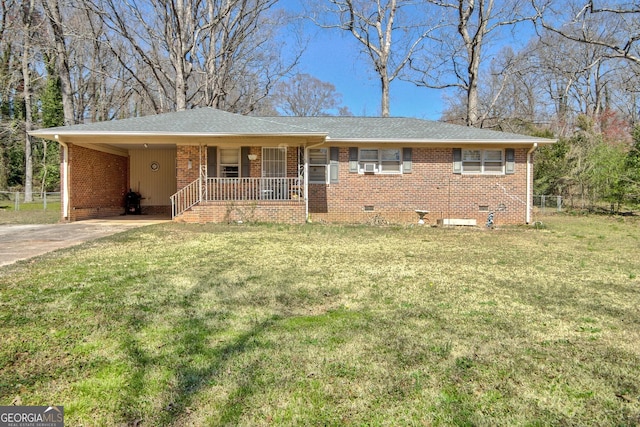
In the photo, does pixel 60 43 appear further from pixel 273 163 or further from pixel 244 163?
pixel 273 163

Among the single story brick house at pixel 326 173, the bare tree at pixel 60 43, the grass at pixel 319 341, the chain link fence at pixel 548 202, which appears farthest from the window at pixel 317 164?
the bare tree at pixel 60 43

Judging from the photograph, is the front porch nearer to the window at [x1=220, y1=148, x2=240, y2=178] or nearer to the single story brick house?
the single story brick house

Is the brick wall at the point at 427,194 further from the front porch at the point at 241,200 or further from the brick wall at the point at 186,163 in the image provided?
the brick wall at the point at 186,163

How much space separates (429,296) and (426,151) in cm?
910

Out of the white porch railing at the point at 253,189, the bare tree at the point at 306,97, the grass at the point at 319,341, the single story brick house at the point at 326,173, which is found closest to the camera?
the grass at the point at 319,341

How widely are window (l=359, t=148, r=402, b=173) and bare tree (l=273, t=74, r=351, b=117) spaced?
75.9 ft

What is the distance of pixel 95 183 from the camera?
41.6ft

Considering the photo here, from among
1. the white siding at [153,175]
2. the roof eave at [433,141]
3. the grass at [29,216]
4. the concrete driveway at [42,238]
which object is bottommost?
the concrete driveway at [42,238]

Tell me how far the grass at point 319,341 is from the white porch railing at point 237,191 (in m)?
5.67

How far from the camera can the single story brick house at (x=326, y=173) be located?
11.2 metres

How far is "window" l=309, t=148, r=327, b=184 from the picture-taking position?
490 inches

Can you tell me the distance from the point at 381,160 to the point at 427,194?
6.45 ft

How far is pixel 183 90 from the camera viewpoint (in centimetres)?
1847

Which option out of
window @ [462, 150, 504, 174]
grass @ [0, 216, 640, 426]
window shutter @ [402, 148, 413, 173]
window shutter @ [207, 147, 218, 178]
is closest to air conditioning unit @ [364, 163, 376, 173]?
window shutter @ [402, 148, 413, 173]
